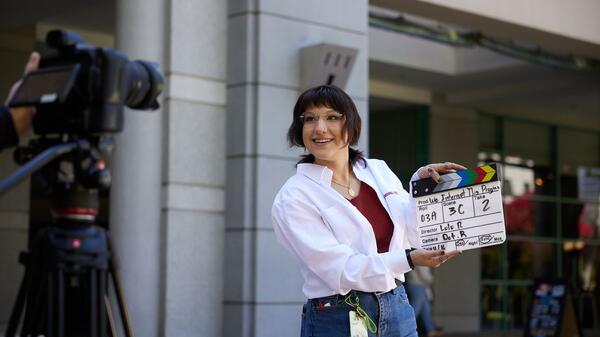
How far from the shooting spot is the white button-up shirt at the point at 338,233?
4.41m

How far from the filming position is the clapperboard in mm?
4527

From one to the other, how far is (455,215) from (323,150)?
2.07 ft

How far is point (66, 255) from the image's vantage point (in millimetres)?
3641

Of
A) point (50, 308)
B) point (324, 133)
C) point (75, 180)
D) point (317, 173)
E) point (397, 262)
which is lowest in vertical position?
point (50, 308)

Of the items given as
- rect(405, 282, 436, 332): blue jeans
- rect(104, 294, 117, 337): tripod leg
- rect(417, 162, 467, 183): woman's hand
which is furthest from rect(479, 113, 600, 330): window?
rect(104, 294, 117, 337): tripod leg

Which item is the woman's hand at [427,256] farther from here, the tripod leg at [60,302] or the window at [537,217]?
the window at [537,217]

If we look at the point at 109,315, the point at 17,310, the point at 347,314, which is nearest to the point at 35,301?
the point at 17,310

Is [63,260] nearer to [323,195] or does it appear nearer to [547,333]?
[323,195]

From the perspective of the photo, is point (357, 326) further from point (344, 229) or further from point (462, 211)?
point (462, 211)

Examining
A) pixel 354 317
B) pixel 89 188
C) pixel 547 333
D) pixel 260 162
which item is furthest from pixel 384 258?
pixel 547 333

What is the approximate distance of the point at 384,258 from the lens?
14.4ft

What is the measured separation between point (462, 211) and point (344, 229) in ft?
1.67

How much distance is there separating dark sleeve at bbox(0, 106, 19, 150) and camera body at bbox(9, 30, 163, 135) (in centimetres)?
→ 6

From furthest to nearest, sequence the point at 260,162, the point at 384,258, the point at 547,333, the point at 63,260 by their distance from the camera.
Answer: the point at 547,333 < the point at 260,162 < the point at 384,258 < the point at 63,260
